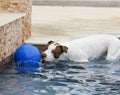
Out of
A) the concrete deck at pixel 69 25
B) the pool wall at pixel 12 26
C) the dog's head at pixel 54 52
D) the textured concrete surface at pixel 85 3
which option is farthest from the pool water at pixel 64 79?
the textured concrete surface at pixel 85 3

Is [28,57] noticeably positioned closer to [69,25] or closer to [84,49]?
[84,49]

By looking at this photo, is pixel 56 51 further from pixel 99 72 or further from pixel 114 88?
pixel 114 88

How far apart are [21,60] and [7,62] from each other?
29 cm

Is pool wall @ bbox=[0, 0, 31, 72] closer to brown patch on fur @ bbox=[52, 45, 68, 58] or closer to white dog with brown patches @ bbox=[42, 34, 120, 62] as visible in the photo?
white dog with brown patches @ bbox=[42, 34, 120, 62]

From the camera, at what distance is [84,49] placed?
10172 mm

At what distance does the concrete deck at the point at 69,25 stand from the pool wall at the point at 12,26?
39 centimetres

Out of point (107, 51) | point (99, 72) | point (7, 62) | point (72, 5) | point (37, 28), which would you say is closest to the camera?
point (99, 72)

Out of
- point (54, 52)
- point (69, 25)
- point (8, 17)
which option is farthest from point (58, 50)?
point (69, 25)

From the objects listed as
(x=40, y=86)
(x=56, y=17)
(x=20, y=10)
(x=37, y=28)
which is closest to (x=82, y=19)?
(x=56, y=17)

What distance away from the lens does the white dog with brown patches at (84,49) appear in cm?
969

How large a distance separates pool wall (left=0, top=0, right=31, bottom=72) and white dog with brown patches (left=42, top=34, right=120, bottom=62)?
0.77 m

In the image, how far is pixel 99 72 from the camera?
360 inches

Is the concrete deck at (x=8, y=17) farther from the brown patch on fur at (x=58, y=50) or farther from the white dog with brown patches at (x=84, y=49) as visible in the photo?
the brown patch on fur at (x=58, y=50)

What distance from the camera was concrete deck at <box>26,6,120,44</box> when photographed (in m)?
12.6
